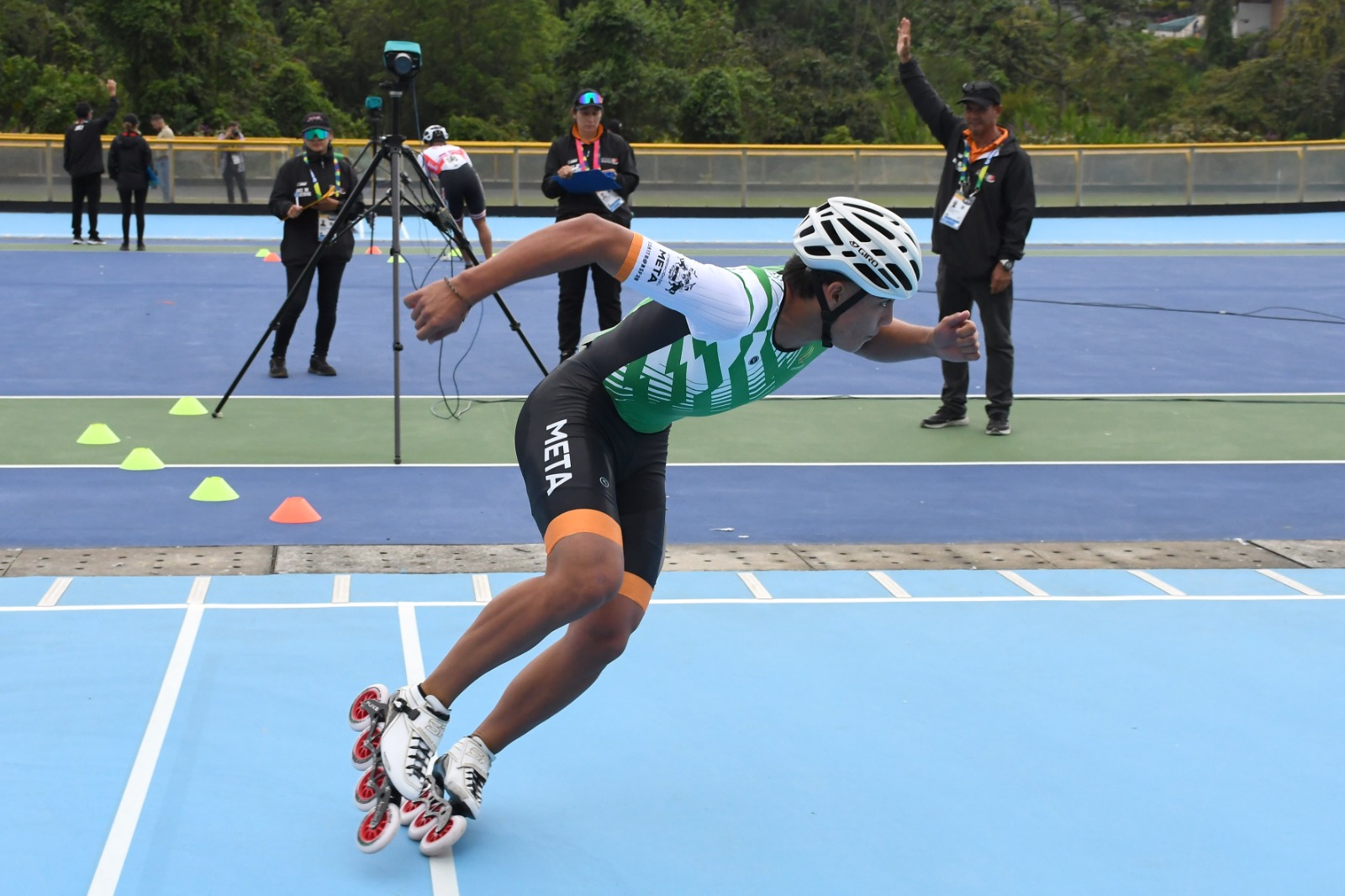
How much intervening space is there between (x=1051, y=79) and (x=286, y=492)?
2160 inches

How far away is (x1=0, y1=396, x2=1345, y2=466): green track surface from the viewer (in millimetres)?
9352

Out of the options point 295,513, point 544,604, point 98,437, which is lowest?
point 295,513

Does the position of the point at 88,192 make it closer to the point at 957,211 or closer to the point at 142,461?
the point at 142,461

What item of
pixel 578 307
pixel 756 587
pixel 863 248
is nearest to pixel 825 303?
pixel 863 248

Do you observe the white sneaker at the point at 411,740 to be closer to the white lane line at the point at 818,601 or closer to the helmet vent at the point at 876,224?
the helmet vent at the point at 876,224

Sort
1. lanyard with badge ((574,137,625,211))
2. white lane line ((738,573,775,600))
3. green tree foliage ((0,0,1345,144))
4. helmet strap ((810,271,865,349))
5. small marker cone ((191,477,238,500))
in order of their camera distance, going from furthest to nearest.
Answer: green tree foliage ((0,0,1345,144)) < lanyard with badge ((574,137,625,211)) < small marker cone ((191,477,238,500)) < white lane line ((738,573,775,600)) < helmet strap ((810,271,865,349))

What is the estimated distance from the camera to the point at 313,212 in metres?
11.4

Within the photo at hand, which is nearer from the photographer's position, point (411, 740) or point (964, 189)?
point (411, 740)

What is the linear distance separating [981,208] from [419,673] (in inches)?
229

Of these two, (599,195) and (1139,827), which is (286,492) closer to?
(599,195)

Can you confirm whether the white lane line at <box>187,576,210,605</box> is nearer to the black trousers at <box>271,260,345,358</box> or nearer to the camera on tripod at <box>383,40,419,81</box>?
the camera on tripod at <box>383,40,419,81</box>

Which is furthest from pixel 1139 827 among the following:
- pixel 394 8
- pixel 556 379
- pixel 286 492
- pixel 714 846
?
pixel 394 8

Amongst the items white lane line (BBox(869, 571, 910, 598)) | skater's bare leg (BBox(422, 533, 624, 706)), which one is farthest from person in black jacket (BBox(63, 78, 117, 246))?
skater's bare leg (BBox(422, 533, 624, 706))

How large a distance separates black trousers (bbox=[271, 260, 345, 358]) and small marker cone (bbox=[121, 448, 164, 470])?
7.33 ft
